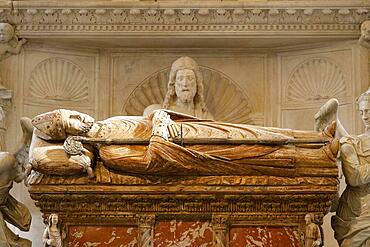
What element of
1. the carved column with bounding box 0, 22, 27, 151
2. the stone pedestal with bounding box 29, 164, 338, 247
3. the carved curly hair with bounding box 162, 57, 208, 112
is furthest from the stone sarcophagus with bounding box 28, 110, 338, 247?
the carved column with bounding box 0, 22, 27, 151

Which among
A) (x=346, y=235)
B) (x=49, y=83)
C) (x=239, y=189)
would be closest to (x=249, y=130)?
(x=239, y=189)

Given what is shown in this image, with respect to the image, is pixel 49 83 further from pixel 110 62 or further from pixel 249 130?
pixel 249 130

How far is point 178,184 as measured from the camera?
23.2ft

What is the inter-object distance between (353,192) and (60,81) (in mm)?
2765

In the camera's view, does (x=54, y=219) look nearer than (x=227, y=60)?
Yes

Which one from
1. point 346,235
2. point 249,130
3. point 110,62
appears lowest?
point 346,235

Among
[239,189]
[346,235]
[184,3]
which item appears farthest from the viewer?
[184,3]

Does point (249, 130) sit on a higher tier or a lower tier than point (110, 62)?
lower

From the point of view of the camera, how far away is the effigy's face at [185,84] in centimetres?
861

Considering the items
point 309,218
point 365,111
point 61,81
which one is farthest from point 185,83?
point 309,218

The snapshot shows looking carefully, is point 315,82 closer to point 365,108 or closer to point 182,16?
point 365,108

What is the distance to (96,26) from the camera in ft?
29.2

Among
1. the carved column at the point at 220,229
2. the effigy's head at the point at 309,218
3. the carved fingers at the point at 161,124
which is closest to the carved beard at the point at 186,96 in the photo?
the carved fingers at the point at 161,124

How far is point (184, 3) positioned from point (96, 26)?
28.9 inches
